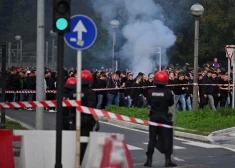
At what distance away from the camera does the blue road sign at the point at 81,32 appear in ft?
49.3

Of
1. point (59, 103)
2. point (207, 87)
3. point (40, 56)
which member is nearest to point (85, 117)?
point (59, 103)

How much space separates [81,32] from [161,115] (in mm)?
3172

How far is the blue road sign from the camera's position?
15.0 meters

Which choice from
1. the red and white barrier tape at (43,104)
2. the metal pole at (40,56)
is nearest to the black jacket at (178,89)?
the metal pole at (40,56)

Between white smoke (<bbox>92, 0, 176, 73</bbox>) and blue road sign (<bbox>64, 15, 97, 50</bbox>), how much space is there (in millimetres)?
36799

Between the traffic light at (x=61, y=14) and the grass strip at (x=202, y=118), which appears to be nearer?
the traffic light at (x=61, y=14)

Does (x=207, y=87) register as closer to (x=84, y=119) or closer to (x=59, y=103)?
(x=84, y=119)

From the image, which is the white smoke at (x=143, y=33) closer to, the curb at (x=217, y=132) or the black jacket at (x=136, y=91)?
the black jacket at (x=136, y=91)

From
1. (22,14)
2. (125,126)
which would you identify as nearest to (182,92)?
(125,126)

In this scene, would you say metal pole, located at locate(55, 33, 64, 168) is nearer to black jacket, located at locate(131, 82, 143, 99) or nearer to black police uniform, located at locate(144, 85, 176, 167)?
black police uniform, located at locate(144, 85, 176, 167)

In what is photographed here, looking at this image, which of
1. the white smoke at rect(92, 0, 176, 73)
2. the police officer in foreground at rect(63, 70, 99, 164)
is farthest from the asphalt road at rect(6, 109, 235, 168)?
the white smoke at rect(92, 0, 176, 73)

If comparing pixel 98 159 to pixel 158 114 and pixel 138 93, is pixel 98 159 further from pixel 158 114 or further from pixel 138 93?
pixel 138 93

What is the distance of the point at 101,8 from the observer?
195ft

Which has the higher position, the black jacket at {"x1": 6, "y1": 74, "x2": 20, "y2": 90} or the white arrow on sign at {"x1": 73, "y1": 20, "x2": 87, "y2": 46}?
the white arrow on sign at {"x1": 73, "y1": 20, "x2": 87, "y2": 46}
